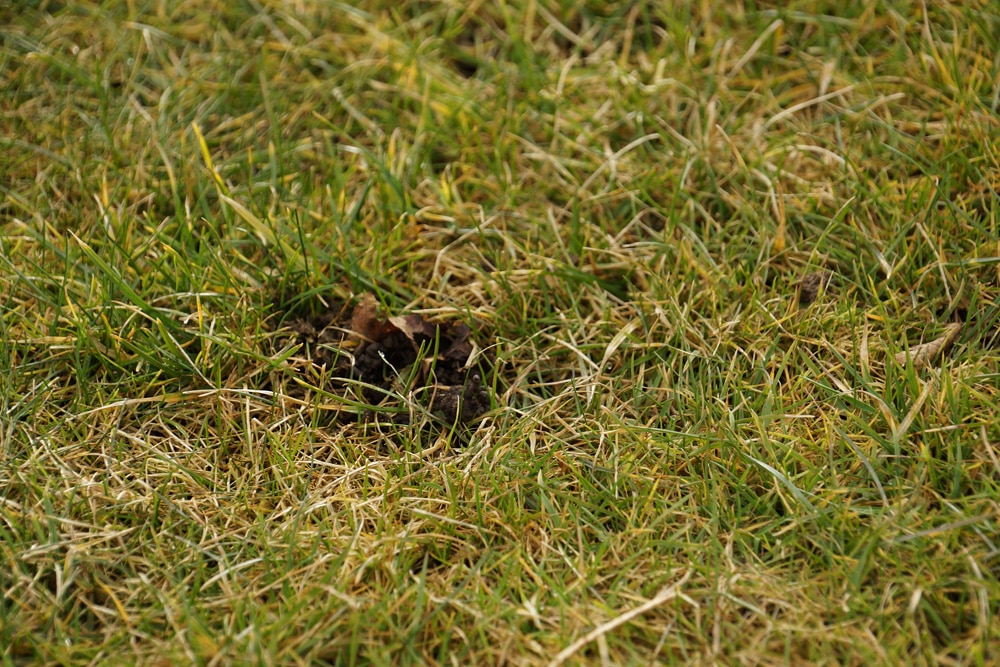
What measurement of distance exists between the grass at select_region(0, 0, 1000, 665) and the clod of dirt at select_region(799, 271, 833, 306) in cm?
5

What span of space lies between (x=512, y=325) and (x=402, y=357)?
317mm

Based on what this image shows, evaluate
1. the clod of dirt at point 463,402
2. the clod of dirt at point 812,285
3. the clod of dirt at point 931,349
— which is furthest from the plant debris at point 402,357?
the clod of dirt at point 931,349

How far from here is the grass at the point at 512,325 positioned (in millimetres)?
2039

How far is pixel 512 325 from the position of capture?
265 centimetres

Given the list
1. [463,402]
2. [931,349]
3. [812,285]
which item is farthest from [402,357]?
[931,349]

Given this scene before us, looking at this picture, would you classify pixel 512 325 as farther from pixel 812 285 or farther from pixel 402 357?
pixel 812 285

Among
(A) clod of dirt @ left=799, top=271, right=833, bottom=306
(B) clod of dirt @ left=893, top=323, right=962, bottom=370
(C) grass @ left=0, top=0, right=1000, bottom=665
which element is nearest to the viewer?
(C) grass @ left=0, top=0, right=1000, bottom=665

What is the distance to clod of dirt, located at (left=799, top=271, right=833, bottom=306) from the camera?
2.63 m

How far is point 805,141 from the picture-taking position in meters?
3.01

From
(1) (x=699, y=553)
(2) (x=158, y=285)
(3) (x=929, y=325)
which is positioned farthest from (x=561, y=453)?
(2) (x=158, y=285)

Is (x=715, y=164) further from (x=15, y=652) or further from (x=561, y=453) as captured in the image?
(x=15, y=652)

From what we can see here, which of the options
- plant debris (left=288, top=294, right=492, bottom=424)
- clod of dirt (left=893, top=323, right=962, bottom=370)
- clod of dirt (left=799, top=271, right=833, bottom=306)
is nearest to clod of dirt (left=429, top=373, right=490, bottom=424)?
plant debris (left=288, top=294, right=492, bottom=424)

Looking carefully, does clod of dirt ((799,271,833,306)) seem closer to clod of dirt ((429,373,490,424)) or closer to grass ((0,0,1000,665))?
grass ((0,0,1000,665))

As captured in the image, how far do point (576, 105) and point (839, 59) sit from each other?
903mm
